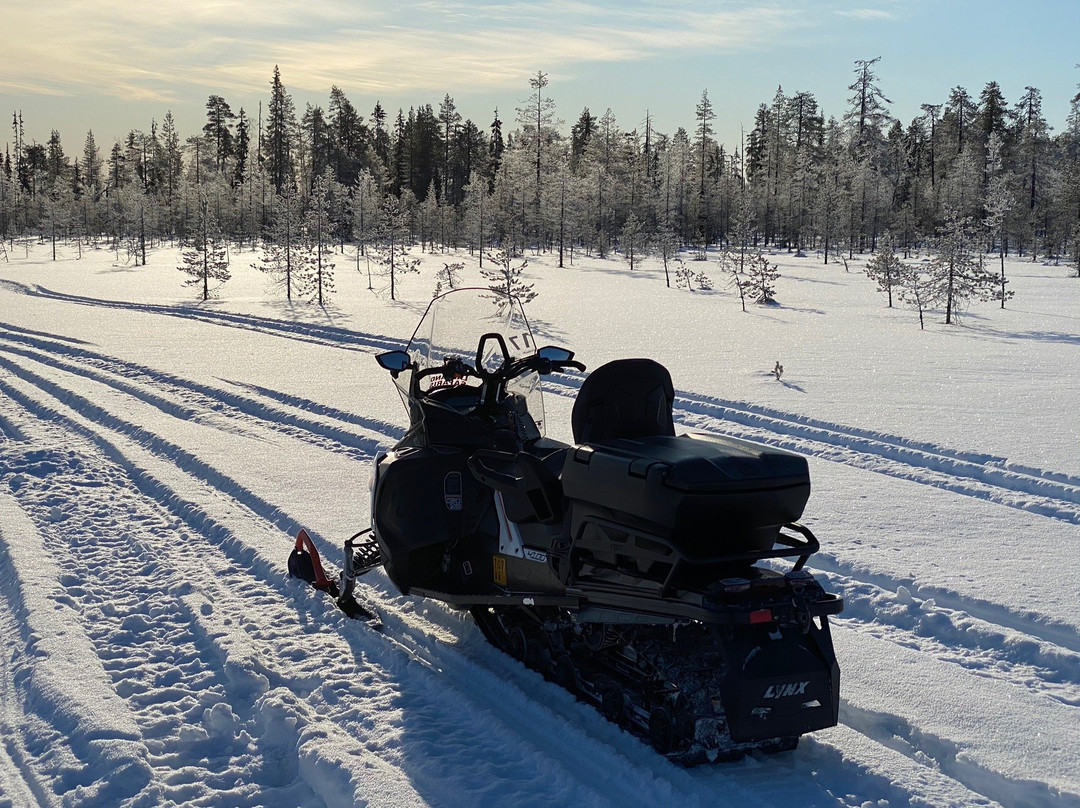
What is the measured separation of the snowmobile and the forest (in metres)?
25.0

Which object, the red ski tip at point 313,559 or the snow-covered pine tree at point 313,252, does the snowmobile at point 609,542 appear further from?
the snow-covered pine tree at point 313,252

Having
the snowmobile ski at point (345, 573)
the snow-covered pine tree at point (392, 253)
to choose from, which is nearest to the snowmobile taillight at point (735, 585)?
the snowmobile ski at point (345, 573)

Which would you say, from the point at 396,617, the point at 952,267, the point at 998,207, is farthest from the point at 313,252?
the point at 396,617

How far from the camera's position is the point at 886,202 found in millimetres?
52938

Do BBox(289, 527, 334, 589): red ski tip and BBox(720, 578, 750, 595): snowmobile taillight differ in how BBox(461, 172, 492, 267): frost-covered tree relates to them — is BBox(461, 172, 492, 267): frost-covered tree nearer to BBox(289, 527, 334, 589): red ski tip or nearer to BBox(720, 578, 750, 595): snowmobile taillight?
BBox(289, 527, 334, 589): red ski tip

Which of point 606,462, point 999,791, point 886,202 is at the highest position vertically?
point 886,202

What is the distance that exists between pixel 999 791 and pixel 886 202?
5476 cm

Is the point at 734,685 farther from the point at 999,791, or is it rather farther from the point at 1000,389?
the point at 1000,389

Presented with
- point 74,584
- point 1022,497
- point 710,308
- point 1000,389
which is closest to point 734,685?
point 74,584

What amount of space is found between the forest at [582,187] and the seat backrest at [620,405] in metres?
26.0

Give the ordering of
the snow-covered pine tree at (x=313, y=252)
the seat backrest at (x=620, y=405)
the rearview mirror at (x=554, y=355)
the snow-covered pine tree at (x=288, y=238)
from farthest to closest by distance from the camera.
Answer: the snow-covered pine tree at (x=288, y=238) → the snow-covered pine tree at (x=313, y=252) → the rearview mirror at (x=554, y=355) → the seat backrest at (x=620, y=405)

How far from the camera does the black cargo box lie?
9.86 ft

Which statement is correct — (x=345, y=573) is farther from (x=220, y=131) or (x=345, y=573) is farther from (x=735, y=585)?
(x=220, y=131)

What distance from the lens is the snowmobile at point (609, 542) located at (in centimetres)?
307
